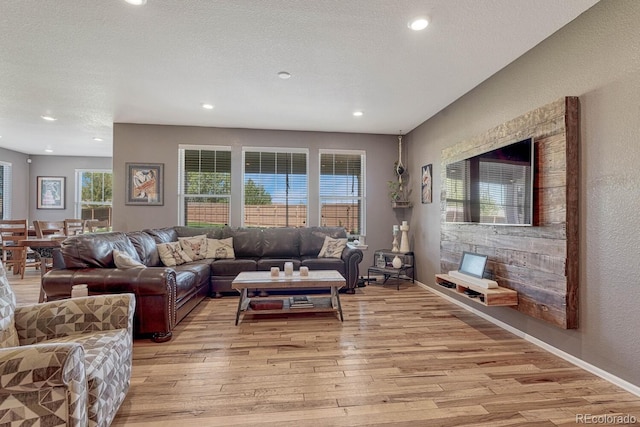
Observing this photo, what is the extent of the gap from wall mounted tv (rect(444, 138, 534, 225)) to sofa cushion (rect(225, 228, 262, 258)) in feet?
9.77

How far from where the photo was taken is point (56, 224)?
18.2ft

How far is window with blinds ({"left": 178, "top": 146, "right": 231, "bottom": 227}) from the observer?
5250mm

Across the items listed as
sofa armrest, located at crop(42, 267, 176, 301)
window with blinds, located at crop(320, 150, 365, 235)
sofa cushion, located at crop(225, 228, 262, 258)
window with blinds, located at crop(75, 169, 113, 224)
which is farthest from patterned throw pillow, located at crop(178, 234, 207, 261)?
window with blinds, located at crop(75, 169, 113, 224)

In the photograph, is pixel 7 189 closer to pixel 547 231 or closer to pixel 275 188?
pixel 275 188

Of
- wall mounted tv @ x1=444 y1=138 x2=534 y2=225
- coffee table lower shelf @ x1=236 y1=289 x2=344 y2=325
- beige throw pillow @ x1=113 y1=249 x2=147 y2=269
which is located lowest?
coffee table lower shelf @ x1=236 y1=289 x2=344 y2=325

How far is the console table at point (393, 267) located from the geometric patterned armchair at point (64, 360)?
12.4 feet

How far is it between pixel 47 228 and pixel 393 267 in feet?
20.4

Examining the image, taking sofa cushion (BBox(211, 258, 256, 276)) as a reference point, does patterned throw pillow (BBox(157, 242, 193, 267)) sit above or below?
above

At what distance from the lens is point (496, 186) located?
9.75 ft

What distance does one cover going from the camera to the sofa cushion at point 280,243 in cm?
485

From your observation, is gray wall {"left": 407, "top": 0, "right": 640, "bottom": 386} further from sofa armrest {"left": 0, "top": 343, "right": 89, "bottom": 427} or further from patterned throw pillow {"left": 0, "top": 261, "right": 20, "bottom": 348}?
patterned throw pillow {"left": 0, "top": 261, "right": 20, "bottom": 348}

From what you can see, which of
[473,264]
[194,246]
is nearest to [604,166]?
[473,264]

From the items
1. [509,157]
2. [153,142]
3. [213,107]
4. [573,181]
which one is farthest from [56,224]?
[573,181]

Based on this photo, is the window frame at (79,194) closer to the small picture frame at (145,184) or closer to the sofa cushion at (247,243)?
the small picture frame at (145,184)
